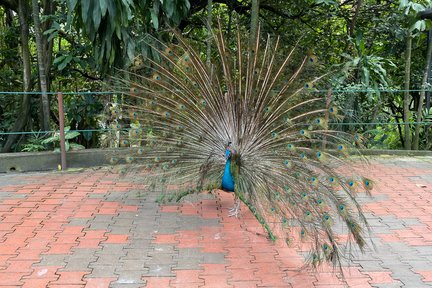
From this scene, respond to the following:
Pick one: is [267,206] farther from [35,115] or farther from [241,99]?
[35,115]

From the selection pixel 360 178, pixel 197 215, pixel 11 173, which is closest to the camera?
pixel 360 178

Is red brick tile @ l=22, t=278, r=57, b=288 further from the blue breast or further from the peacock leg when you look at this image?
the peacock leg

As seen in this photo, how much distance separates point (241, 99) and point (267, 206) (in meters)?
1.12

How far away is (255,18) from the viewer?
7.21 meters

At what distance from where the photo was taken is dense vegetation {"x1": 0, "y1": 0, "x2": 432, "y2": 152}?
6652 mm

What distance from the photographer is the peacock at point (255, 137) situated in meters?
3.66

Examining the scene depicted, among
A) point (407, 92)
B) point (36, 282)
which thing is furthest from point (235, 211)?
point (407, 92)

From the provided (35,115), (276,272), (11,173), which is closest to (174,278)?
(276,272)

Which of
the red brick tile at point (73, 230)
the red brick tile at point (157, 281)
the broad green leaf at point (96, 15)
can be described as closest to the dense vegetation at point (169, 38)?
the broad green leaf at point (96, 15)

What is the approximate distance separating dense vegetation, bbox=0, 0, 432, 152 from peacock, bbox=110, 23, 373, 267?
168 centimetres

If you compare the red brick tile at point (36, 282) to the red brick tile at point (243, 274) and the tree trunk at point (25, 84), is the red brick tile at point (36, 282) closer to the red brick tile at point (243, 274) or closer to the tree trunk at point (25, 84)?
the red brick tile at point (243, 274)

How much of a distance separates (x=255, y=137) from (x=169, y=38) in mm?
3578

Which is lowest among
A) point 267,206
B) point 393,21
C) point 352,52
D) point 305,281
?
point 305,281

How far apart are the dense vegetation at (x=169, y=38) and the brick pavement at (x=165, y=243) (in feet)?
4.78
